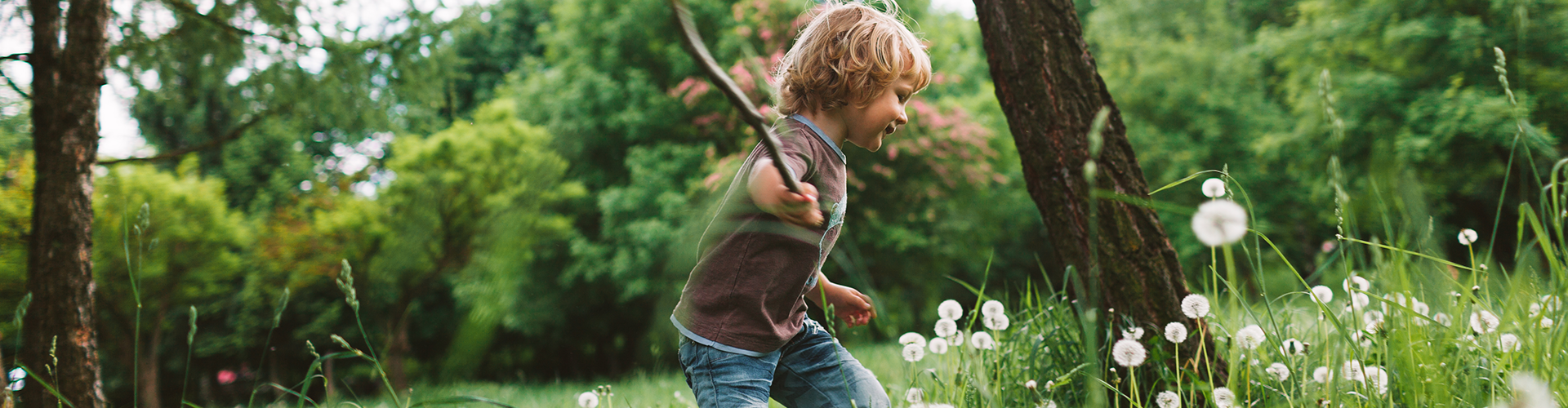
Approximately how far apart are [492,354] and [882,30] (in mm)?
14206

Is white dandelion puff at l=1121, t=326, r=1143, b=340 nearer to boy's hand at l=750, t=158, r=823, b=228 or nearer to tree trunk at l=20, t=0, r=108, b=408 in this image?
boy's hand at l=750, t=158, r=823, b=228

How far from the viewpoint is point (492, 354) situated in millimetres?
14180

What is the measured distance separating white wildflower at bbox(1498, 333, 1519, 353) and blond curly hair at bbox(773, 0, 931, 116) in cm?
122

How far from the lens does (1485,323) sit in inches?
59.1

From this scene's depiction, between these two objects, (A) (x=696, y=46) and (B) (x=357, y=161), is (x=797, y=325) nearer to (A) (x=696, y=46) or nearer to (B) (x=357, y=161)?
(A) (x=696, y=46)

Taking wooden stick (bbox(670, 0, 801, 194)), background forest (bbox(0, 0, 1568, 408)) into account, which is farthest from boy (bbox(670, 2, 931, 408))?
background forest (bbox(0, 0, 1568, 408))

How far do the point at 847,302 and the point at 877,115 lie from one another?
460 mm

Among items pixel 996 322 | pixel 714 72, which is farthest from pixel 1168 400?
pixel 714 72

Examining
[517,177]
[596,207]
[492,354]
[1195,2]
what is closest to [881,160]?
[596,207]

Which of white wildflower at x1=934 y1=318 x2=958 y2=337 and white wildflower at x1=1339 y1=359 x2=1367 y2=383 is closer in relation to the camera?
white wildflower at x1=1339 y1=359 x2=1367 y2=383

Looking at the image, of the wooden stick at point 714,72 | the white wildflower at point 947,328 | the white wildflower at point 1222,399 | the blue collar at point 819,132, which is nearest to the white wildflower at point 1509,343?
the white wildflower at point 1222,399

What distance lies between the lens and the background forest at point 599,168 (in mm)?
8320

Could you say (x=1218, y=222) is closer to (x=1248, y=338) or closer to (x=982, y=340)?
(x=1248, y=338)

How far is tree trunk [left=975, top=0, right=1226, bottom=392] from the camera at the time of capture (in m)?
1.76
